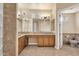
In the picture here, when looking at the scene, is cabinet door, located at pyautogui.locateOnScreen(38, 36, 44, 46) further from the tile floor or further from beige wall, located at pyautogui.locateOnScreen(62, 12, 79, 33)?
beige wall, located at pyautogui.locateOnScreen(62, 12, 79, 33)

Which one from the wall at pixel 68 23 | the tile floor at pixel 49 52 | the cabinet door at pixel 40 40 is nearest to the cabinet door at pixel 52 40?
the cabinet door at pixel 40 40

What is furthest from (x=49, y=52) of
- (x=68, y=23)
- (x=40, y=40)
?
(x=68, y=23)

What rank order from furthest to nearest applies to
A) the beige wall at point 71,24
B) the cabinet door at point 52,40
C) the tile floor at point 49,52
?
the beige wall at point 71,24 < the cabinet door at point 52,40 < the tile floor at point 49,52

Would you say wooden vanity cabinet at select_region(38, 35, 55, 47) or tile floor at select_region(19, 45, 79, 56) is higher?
wooden vanity cabinet at select_region(38, 35, 55, 47)

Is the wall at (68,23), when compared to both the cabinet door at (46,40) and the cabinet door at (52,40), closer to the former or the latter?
the cabinet door at (52,40)

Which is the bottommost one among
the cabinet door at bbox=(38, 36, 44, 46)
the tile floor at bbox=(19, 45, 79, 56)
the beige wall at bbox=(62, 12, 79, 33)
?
the tile floor at bbox=(19, 45, 79, 56)

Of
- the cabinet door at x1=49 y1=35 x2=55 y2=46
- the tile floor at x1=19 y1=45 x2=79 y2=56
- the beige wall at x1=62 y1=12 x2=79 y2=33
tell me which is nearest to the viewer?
the tile floor at x1=19 y1=45 x2=79 y2=56

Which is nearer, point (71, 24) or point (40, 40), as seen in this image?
point (40, 40)

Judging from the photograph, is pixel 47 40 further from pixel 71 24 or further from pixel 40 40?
pixel 71 24

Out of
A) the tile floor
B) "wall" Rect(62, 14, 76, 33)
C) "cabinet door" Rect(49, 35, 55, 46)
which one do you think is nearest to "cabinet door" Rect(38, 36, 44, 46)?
"cabinet door" Rect(49, 35, 55, 46)

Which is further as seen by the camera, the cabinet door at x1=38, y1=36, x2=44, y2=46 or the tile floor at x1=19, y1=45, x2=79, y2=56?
the cabinet door at x1=38, y1=36, x2=44, y2=46

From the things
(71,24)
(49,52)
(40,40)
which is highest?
(71,24)

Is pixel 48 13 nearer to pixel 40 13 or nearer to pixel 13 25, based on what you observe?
pixel 40 13

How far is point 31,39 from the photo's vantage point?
7801mm
